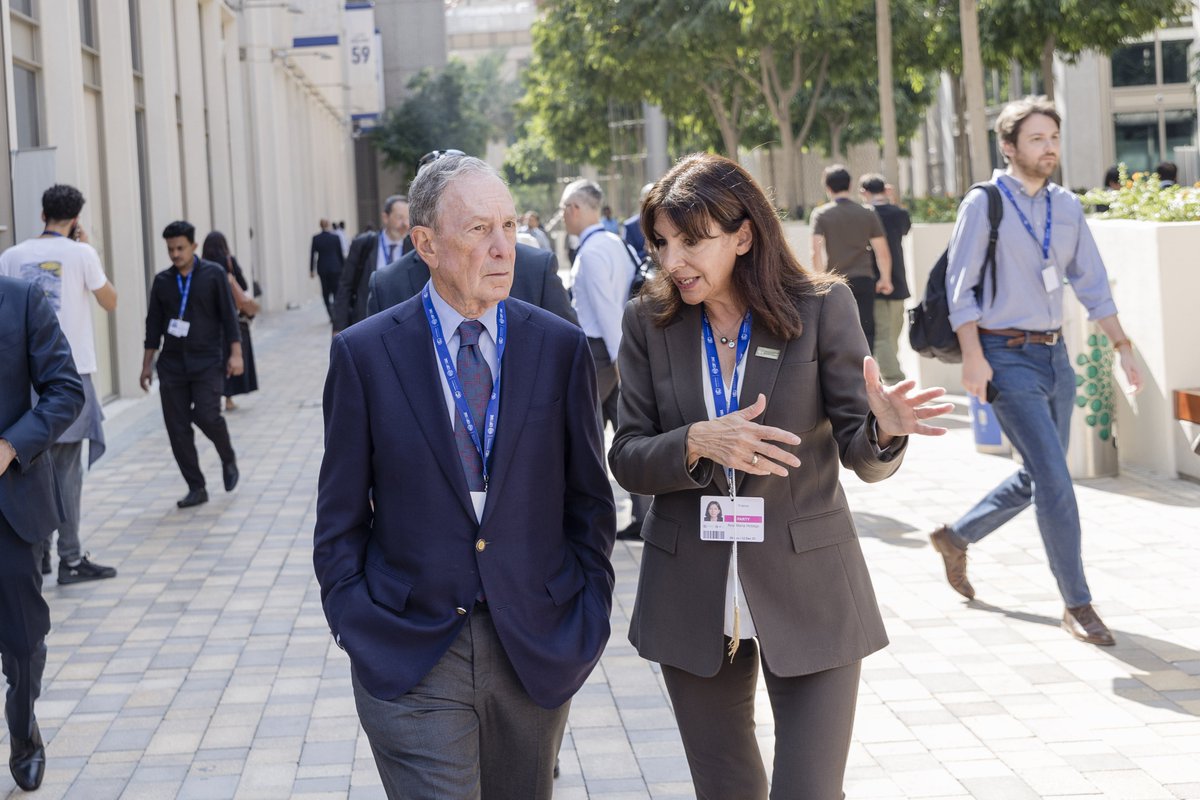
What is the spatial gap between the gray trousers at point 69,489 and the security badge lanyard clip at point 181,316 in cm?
226

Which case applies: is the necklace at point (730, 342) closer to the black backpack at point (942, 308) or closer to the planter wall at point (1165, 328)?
the black backpack at point (942, 308)

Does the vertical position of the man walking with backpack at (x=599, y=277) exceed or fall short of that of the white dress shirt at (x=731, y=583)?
it exceeds it

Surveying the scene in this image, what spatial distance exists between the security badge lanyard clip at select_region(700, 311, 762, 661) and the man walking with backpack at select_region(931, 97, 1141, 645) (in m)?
2.91

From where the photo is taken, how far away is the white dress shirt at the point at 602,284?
816cm

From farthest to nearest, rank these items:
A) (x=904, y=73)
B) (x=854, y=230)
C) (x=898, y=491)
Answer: (x=904, y=73) → (x=854, y=230) → (x=898, y=491)

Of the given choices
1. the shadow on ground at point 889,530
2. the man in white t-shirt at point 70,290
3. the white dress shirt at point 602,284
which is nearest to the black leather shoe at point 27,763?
the man in white t-shirt at point 70,290

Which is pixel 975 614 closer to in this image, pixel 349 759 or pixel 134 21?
pixel 349 759

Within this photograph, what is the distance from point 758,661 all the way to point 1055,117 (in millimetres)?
3311

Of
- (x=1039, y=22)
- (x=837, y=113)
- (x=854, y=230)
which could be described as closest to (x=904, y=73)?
(x=1039, y=22)

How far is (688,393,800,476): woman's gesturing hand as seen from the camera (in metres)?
2.99

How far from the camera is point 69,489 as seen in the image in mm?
8039

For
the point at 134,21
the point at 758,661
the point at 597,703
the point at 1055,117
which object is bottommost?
the point at 597,703

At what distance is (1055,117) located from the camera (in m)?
6.03

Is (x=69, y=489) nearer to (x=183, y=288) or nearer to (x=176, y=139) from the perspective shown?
(x=183, y=288)
